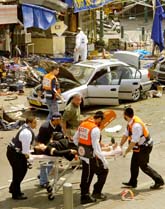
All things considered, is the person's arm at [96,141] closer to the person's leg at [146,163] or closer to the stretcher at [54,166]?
the stretcher at [54,166]

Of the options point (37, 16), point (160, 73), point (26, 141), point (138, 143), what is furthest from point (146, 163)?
point (37, 16)

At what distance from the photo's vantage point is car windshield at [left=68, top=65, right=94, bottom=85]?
17.7 m

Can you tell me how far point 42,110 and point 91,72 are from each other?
79.6 inches

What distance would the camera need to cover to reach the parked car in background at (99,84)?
56.2 feet

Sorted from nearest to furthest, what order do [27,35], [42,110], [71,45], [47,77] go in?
[47,77]
[42,110]
[27,35]
[71,45]

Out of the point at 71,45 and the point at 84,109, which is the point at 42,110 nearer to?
the point at 84,109

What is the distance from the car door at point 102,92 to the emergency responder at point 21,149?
7803mm

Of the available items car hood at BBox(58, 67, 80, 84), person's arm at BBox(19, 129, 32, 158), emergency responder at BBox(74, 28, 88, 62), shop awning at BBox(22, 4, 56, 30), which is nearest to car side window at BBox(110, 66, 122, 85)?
car hood at BBox(58, 67, 80, 84)

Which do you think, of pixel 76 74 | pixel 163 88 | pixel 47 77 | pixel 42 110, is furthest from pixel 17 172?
pixel 163 88

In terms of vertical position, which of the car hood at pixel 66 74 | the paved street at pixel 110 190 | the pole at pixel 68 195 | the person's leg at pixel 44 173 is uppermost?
the car hood at pixel 66 74

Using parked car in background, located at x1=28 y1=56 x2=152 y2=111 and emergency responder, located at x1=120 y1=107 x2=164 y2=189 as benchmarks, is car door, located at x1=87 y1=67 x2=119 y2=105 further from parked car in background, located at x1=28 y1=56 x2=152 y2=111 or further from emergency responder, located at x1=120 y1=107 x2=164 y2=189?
emergency responder, located at x1=120 y1=107 x2=164 y2=189

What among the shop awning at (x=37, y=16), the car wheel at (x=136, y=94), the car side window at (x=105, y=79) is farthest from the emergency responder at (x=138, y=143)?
the shop awning at (x=37, y=16)

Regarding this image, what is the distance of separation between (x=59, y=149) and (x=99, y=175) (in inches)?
33.0

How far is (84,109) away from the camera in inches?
707
